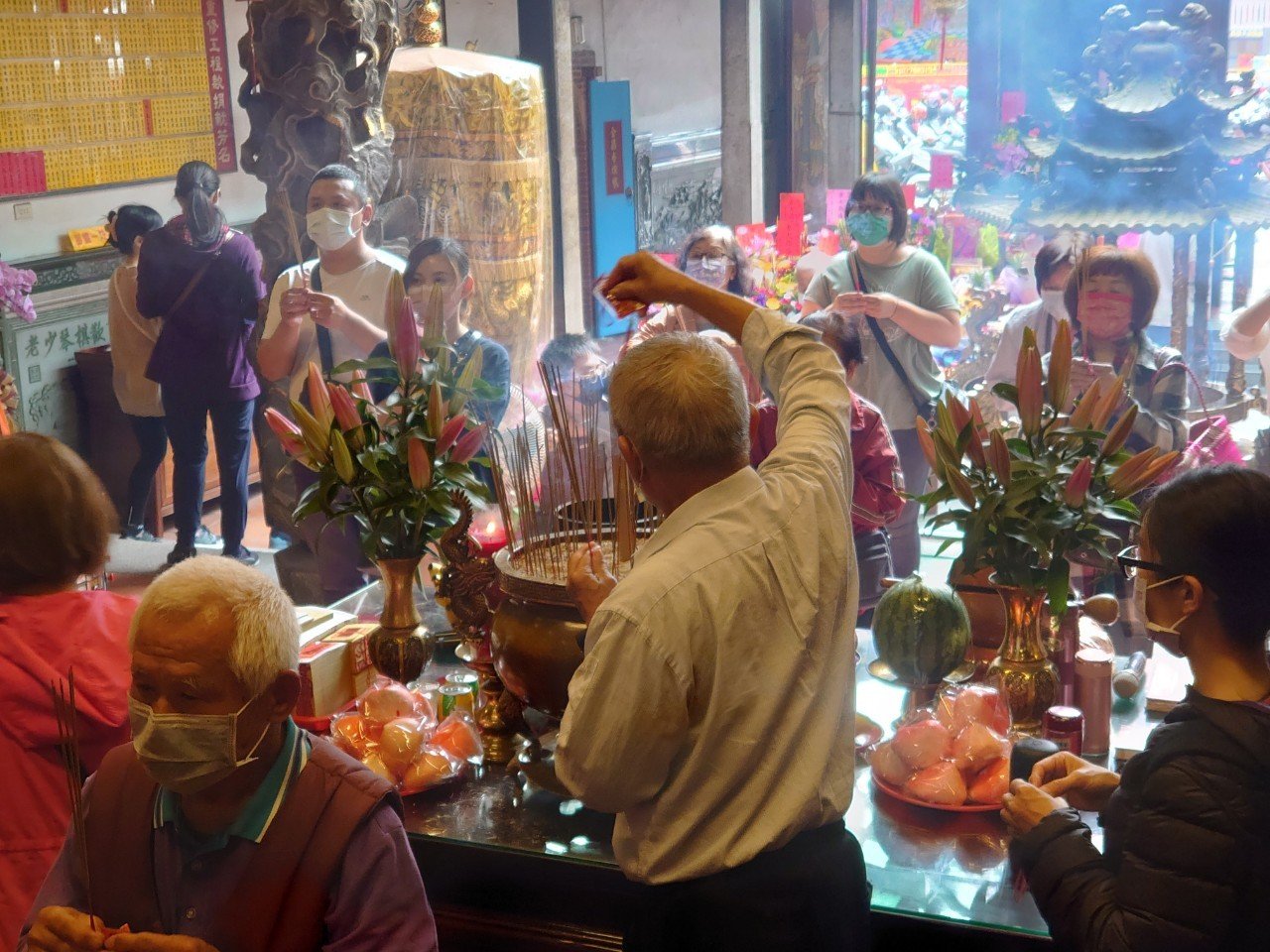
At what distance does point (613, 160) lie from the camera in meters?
5.83

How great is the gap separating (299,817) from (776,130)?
4.83 metres

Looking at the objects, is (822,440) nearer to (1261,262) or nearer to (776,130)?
(1261,262)

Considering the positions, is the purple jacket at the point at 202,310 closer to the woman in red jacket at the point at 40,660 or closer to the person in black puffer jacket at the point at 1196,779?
the woman in red jacket at the point at 40,660

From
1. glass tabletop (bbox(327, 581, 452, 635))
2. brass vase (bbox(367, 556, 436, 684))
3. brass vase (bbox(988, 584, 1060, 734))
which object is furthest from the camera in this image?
glass tabletop (bbox(327, 581, 452, 635))

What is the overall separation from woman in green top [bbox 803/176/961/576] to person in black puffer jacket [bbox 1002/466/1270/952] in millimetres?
2431

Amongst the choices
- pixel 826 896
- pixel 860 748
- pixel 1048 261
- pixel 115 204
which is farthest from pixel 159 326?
pixel 826 896

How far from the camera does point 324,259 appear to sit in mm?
3877

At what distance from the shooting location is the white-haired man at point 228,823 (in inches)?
51.3

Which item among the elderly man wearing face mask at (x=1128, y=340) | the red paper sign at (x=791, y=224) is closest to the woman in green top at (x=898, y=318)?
the elderly man wearing face mask at (x=1128, y=340)

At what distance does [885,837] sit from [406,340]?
0.99m

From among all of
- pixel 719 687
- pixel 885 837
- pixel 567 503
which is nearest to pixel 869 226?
pixel 567 503

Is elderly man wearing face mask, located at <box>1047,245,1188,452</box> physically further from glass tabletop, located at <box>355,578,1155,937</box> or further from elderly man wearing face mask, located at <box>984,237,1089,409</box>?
glass tabletop, located at <box>355,578,1155,937</box>

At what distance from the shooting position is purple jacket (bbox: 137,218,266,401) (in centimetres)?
466

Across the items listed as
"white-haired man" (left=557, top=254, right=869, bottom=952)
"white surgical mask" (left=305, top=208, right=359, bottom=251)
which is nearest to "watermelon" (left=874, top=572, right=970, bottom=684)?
"white-haired man" (left=557, top=254, right=869, bottom=952)
